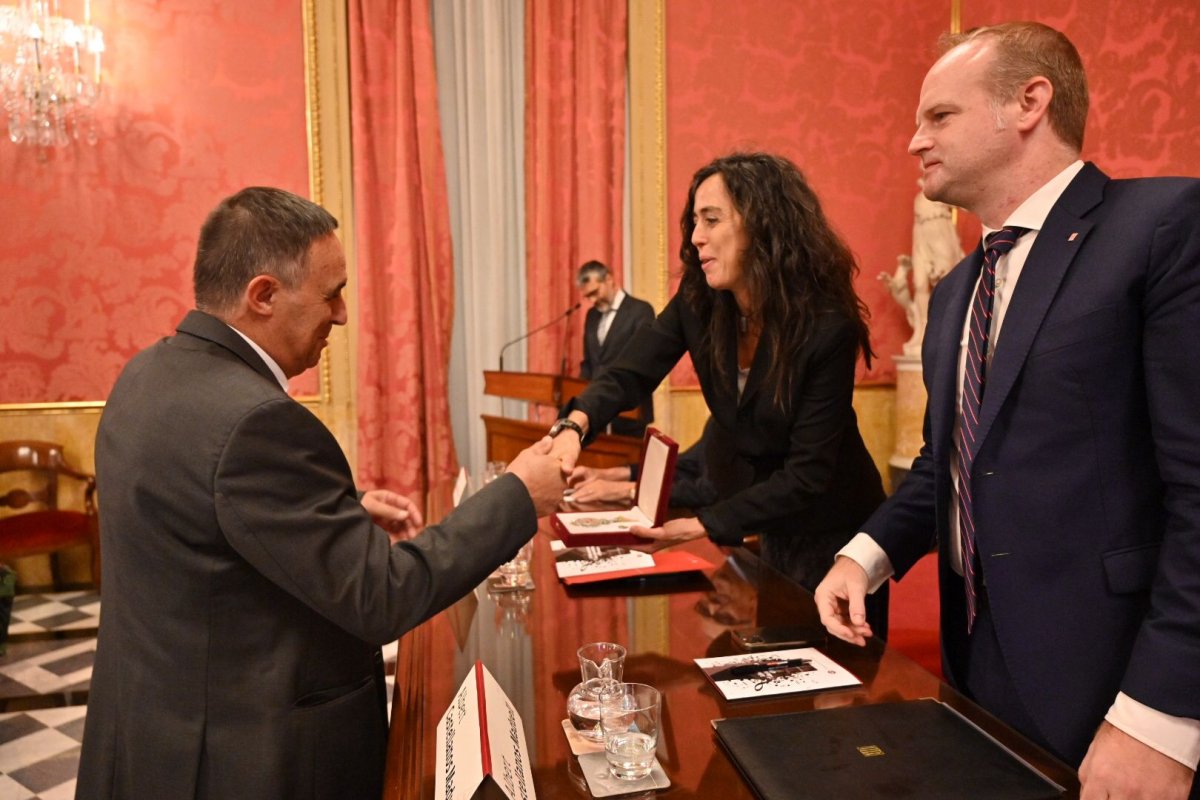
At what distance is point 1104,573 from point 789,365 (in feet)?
3.17

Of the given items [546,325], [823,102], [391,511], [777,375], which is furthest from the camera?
[823,102]

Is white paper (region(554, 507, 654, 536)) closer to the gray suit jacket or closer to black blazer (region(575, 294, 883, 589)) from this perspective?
black blazer (region(575, 294, 883, 589))

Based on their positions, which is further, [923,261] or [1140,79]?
[923,261]

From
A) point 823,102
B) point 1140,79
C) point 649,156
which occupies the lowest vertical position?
point 649,156

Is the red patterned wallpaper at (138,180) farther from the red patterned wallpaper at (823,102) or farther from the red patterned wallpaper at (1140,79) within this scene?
the red patterned wallpaper at (1140,79)

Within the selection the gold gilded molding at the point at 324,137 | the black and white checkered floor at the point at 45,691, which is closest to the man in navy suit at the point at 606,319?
the gold gilded molding at the point at 324,137

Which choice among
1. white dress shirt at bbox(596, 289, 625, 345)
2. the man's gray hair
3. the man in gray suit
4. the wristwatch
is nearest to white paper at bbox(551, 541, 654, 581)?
the wristwatch

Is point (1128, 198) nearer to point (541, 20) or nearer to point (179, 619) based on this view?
point (179, 619)

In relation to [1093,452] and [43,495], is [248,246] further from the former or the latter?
[43,495]

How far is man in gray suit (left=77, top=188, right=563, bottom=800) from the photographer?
123cm

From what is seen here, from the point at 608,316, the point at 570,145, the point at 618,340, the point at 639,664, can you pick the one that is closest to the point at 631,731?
the point at 639,664

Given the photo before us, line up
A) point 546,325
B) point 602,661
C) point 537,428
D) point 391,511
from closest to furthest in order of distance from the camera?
1. point 602,661
2. point 391,511
3. point 537,428
4. point 546,325

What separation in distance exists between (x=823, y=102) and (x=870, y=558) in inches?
201

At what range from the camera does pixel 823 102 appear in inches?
237
